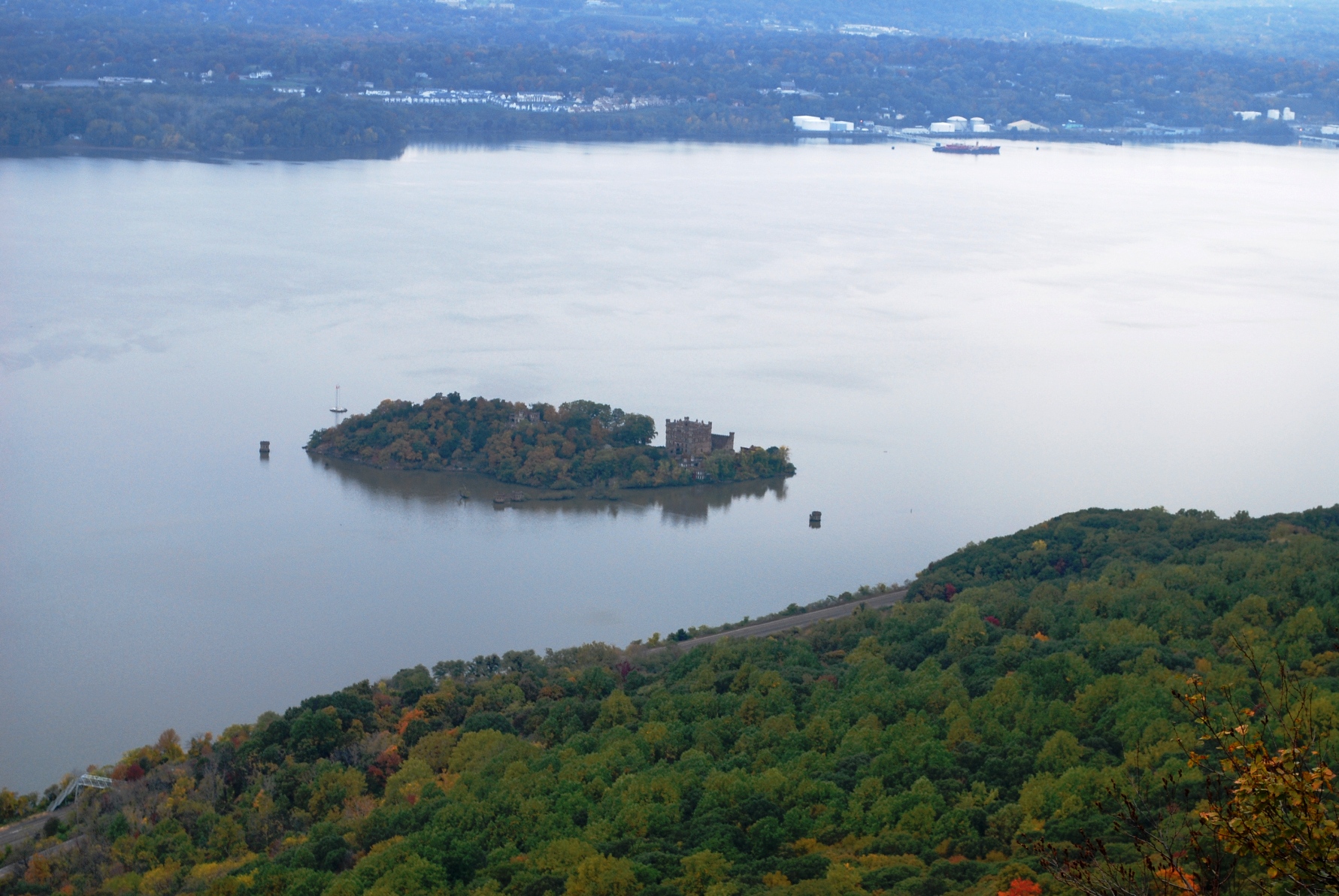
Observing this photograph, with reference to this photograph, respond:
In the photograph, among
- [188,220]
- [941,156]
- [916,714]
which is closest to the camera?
[916,714]

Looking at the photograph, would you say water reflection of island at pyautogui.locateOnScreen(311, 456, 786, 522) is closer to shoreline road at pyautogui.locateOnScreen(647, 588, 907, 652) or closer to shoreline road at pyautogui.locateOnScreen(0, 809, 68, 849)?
shoreline road at pyautogui.locateOnScreen(647, 588, 907, 652)

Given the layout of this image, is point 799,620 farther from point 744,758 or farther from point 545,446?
point 545,446

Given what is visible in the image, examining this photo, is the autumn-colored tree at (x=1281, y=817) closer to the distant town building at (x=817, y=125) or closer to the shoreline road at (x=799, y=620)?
the shoreline road at (x=799, y=620)

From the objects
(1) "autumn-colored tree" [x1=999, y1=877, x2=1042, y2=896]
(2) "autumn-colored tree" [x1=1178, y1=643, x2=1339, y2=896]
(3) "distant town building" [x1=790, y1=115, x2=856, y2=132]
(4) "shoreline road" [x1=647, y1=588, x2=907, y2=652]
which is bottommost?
(4) "shoreline road" [x1=647, y1=588, x2=907, y2=652]

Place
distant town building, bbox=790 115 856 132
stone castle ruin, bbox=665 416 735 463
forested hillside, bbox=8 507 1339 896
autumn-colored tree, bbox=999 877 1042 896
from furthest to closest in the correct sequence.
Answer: distant town building, bbox=790 115 856 132 → stone castle ruin, bbox=665 416 735 463 → forested hillside, bbox=8 507 1339 896 → autumn-colored tree, bbox=999 877 1042 896

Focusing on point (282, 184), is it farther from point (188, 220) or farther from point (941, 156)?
point (941, 156)

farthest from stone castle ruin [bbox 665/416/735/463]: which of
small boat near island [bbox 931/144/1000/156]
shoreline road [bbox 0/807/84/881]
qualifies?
small boat near island [bbox 931/144/1000/156]

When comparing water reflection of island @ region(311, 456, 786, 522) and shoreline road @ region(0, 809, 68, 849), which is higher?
water reflection of island @ region(311, 456, 786, 522)

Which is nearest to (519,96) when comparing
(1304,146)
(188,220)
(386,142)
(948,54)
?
(386,142)
